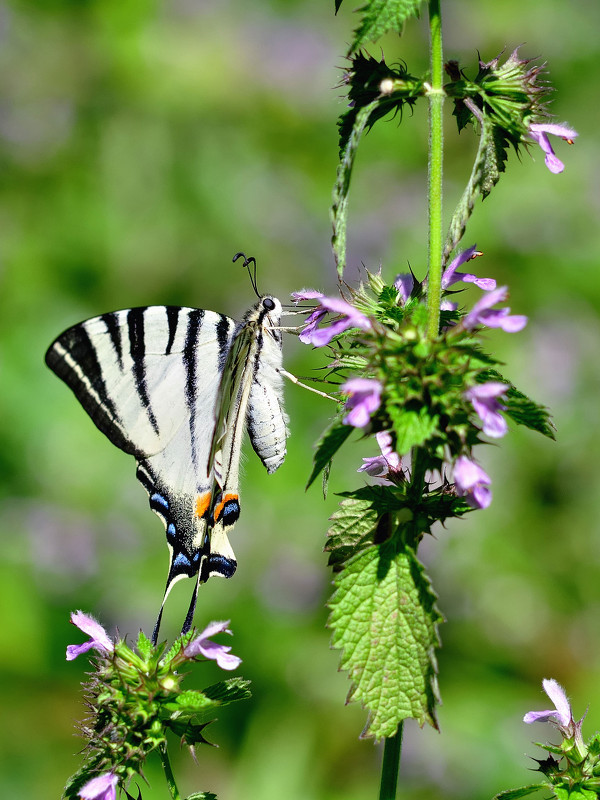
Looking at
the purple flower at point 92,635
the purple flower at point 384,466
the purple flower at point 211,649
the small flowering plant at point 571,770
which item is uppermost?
the purple flower at point 384,466

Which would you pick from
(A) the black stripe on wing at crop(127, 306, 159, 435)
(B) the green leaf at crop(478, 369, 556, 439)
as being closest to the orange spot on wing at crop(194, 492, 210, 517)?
(A) the black stripe on wing at crop(127, 306, 159, 435)

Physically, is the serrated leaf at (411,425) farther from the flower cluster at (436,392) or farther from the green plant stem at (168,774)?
the green plant stem at (168,774)

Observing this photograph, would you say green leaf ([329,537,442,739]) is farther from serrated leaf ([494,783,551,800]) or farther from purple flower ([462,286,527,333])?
purple flower ([462,286,527,333])

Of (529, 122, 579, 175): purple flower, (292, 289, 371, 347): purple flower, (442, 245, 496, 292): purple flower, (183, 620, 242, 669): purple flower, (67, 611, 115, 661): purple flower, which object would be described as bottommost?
(183, 620, 242, 669): purple flower

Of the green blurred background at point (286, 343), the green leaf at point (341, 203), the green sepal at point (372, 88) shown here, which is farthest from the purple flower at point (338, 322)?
the green blurred background at point (286, 343)

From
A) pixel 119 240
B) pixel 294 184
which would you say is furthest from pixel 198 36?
pixel 119 240

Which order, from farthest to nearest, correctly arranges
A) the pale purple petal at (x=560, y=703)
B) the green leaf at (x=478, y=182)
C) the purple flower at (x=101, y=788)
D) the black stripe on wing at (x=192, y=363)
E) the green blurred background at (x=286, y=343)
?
the green blurred background at (x=286, y=343) < the black stripe on wing at (x=192, y=363) < the pale purple petal at (x=560, y=703) < the purple flower at (x=101, y=788) < the green leaf at (x=478, y=182)
